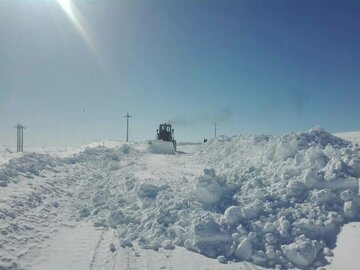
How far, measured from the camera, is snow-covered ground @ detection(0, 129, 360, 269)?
303 inches

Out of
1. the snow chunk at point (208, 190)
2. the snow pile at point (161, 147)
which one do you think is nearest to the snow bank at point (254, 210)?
the snow chunk at point (208, 190)

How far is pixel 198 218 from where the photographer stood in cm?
890

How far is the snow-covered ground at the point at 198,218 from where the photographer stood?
771 centimetres

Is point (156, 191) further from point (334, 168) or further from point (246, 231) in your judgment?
point (334, 168)

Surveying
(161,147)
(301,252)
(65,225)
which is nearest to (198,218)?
(301,252)

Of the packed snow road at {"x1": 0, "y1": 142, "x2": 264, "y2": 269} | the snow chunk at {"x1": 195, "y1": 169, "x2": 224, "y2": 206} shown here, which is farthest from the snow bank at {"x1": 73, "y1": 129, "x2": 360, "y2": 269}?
the packed snow road at {"x1": 0, "y1": 142, "x2": 264, "y2": 269}

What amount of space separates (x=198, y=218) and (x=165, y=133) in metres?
28.2

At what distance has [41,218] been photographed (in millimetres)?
9828

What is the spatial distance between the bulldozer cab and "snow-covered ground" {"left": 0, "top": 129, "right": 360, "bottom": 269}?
23.2 m

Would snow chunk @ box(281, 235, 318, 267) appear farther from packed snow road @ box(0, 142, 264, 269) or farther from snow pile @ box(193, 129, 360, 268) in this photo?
packed snow road @ box(0, 142, 264, 269)

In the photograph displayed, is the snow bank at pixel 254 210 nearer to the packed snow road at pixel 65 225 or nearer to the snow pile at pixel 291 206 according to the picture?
the snow pile at pixel 291 206

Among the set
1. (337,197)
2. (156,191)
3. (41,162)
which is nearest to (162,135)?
(41,162)

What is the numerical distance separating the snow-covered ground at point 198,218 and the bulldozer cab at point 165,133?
2323cm

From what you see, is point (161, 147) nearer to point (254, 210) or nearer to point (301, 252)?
point (254, 210)
